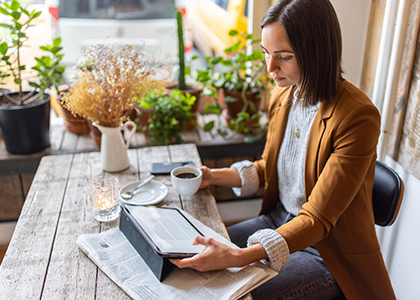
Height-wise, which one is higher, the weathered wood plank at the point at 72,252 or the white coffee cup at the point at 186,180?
the white coffee cup at the point at 186,180

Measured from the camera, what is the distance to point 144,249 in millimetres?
942

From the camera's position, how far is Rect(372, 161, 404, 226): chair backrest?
112cm

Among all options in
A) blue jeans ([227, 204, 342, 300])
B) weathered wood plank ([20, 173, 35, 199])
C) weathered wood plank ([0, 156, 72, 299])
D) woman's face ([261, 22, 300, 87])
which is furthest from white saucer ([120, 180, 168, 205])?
weathered wood plank ([20, 173, 35, 199])

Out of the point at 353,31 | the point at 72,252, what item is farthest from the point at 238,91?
the point at 72,252

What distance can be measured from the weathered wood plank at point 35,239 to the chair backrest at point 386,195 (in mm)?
1014

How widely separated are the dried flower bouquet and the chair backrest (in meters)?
0.85

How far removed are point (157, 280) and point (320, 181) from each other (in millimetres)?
539

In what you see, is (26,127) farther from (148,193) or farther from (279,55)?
(279,55)

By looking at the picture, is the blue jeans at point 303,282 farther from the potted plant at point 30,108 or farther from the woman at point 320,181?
the potted plant at point 30,108

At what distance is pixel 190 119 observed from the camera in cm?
202

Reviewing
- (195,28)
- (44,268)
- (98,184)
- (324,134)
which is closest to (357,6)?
(324,134)

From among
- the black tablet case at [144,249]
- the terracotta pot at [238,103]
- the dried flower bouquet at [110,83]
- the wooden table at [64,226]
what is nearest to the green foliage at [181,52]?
the terracotta pot at [238,103]

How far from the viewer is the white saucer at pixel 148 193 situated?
1.22m

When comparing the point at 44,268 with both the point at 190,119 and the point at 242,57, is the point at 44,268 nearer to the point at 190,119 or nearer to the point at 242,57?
the point at 190,119
